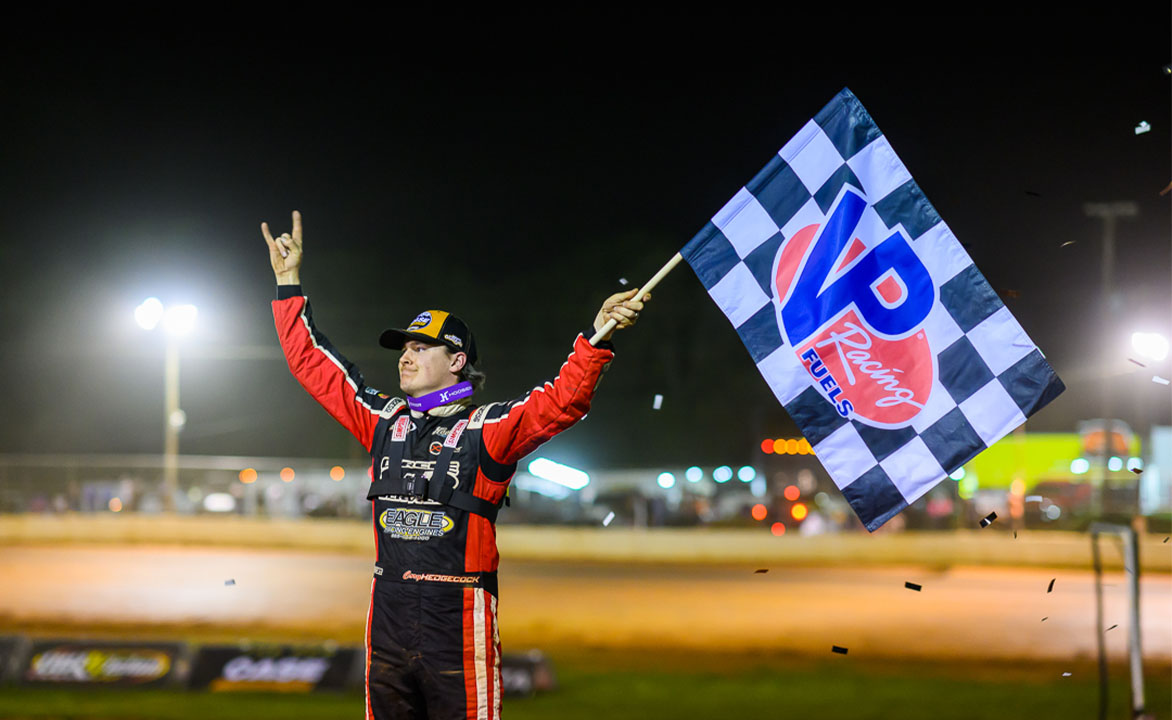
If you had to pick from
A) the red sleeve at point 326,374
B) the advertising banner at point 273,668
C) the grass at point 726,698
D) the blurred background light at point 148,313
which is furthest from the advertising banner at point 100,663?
the blurred background light at point 148,313

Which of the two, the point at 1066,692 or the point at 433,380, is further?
the point at 1066,692

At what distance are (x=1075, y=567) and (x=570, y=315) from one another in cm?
2801

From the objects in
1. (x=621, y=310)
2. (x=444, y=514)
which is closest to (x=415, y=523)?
(x=444, y=514)

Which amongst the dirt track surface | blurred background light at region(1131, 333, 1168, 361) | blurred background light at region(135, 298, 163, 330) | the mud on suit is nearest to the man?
the mud on suit

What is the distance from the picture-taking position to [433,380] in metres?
3.69

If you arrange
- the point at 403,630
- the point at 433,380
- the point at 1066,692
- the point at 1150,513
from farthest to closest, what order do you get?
the point at 1150,513, the point at 1066,692, the point at 433,380, the point at 403,630

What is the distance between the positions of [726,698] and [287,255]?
21.9ft

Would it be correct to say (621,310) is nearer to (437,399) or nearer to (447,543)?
(437,399)

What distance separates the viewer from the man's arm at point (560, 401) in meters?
3.35

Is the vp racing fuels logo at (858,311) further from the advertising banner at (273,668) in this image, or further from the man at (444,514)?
the advertising banner at (273,668)

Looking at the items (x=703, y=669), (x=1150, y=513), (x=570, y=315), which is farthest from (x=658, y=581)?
(x=570, y=315)

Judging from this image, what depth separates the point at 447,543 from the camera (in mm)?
3469

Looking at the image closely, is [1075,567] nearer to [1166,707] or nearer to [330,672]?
[1166,707]

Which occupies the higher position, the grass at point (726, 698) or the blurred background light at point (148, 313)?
the blurred background light at point (148, 313)
